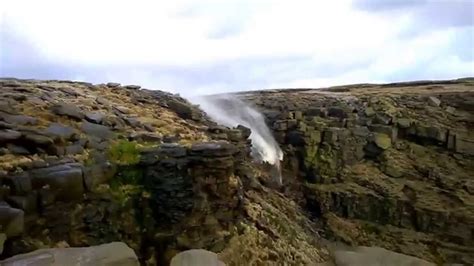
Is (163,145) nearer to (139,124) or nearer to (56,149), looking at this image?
(139,124)

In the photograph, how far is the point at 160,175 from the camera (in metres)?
9.43

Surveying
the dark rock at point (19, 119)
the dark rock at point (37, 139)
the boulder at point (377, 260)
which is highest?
the dark rock at point (19, 119)

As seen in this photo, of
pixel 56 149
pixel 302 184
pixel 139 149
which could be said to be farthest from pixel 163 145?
pixel 302 184

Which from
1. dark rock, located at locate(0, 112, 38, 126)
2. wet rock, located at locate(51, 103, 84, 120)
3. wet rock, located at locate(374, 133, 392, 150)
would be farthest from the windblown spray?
dark rock, located at locate(0, 112, 38, 126)

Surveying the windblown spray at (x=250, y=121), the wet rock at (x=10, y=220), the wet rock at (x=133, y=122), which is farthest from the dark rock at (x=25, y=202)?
the windblown spray at (x=250, y=121)

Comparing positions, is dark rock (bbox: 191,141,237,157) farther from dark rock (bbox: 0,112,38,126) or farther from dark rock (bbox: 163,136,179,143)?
dark rock (bbox: 0,112,38,126)

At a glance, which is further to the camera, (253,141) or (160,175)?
(253,141)

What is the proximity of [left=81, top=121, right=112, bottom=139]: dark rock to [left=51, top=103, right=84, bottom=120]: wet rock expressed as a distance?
22 cm

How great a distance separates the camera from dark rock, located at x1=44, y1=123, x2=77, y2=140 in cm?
889

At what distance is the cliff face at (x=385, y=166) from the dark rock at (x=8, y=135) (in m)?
8.68

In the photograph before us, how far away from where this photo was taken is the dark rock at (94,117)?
33.0 feet

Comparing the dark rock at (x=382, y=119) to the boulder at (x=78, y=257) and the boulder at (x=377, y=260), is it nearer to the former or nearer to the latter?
the boulder at (x=377, y=260)

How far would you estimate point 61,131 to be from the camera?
357 inches

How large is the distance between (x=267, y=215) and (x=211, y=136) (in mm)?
1929
